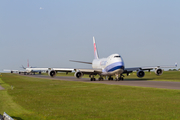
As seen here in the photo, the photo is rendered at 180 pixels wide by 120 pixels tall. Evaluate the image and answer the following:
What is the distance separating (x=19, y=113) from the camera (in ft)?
42.9

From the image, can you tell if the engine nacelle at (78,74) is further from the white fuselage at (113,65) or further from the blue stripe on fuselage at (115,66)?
the blue stripe on fuselage at (115,66)

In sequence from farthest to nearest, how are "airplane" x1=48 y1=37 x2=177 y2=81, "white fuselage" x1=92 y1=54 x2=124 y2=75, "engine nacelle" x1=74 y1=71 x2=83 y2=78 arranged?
"engine nacelle" x1=74 y1=71 x2=83 y2=78 < "airplane" x1=48 y1=37 x2=177 y2=81 < "white fuselage" x1=92 y1=54 x2=124 y2=75

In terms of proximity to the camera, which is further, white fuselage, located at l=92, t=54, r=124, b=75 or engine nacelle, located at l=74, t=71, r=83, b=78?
engine nacelle, located at l=74, t=71, r=83, b=78

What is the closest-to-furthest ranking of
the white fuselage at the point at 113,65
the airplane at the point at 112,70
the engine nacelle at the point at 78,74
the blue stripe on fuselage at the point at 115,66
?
1. the blue stripe on fuselage at the point at 115,66
2. the white fuselage at the point at 113,65
3. the airplane at the point at 112,70
4. the engine nacelle at the point at 78,74

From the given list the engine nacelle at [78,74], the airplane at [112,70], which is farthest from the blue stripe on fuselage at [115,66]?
the engine nacelle at [78,74]

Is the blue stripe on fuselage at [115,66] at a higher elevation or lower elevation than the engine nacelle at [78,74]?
higher

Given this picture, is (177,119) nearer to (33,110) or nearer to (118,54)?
(33,110)

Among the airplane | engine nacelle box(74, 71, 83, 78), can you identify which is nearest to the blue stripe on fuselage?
the airplane

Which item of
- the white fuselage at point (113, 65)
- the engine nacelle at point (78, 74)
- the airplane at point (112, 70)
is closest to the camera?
the white fuselage at point (113, 65)

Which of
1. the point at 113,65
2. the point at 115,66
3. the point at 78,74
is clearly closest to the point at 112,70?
the point at 113,65

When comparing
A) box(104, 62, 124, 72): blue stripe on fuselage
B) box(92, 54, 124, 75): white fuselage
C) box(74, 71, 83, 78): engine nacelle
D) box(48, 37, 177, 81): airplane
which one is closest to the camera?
box(104, 62, 124, 72): blue stripe on fuselage

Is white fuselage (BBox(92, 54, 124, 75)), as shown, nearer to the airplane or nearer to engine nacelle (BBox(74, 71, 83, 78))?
the airplane

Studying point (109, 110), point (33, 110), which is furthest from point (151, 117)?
point (33, 110)

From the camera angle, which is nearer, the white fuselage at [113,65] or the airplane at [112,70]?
the white fuselage at [113,65]
